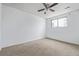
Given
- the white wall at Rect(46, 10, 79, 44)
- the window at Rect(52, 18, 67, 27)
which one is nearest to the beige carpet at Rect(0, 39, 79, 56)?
the white wall at Rect(46, 10, 79, 44)

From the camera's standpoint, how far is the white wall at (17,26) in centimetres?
361

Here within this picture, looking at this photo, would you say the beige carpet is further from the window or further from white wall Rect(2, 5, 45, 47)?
the window

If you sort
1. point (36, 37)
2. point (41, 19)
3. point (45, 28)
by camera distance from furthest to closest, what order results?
point (45, 28) < point (41, 19) < point (36, 37)

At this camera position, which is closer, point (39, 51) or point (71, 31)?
point (39, 51)

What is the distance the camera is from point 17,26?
4.27 metres

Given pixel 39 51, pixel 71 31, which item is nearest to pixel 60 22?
pixel 71 31

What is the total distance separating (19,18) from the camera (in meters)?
4.40

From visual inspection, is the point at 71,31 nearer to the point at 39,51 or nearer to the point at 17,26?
the point at 39,51

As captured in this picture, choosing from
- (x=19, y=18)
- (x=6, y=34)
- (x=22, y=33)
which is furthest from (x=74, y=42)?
(x=6, y=34)

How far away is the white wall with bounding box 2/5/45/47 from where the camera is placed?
11.8 ft

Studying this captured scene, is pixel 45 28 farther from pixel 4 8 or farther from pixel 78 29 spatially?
pixel 4 8

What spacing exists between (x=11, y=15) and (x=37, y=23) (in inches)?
108

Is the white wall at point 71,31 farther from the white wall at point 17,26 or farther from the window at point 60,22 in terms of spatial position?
the white wall at point 17,26

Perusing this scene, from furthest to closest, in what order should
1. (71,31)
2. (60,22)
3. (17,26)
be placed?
(60,22), (71,31), (17,26)
